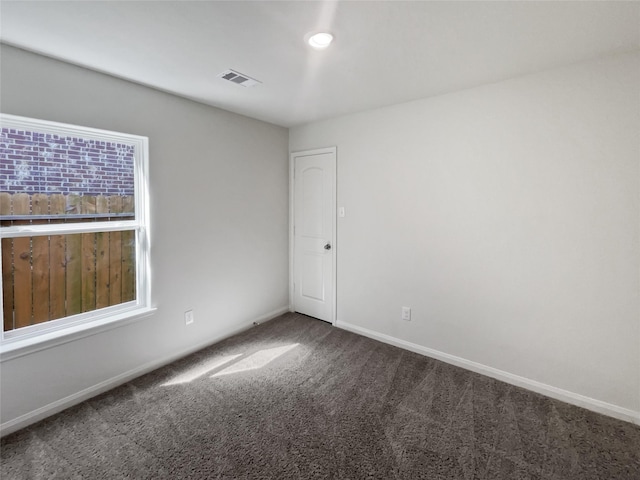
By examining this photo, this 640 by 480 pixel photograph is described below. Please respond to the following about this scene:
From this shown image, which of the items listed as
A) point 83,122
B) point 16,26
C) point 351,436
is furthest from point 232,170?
point 351,436

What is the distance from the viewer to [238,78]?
2.43m

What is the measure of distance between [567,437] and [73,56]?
417 cm

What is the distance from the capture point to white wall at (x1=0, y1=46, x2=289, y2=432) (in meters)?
2.09

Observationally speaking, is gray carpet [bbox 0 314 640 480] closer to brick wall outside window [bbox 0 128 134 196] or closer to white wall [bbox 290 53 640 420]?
white wall [bbox 290 53 640 420]

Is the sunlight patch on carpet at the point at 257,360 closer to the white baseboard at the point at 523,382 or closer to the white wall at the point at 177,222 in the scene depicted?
the white wall at the point at 177,222

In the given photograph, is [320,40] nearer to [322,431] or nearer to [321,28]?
[321,28]

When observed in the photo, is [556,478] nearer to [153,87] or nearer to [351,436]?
[351,436]

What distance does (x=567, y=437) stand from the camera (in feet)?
6.48

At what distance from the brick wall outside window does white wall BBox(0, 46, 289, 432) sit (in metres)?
0.18

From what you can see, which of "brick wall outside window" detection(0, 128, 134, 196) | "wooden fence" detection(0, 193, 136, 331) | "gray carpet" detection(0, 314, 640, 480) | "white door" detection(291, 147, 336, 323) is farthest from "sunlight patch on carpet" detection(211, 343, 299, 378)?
"brick wall outside window" detection(0, 128, 134, 196)

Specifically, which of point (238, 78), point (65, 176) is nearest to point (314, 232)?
point (238, 78)

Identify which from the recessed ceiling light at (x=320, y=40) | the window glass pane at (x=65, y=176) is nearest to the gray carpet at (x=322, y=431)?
the window glass pane at (x=65, y=176)

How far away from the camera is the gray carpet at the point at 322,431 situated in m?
1.75

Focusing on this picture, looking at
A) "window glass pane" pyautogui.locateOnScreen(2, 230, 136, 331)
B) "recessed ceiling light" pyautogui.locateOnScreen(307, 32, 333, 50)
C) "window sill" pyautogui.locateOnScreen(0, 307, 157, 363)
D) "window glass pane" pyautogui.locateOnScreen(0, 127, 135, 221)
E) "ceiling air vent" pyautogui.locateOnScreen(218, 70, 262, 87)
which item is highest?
"ceiling air vent" pyautogui.locateOnScreen(218, 70, 262, 87)
